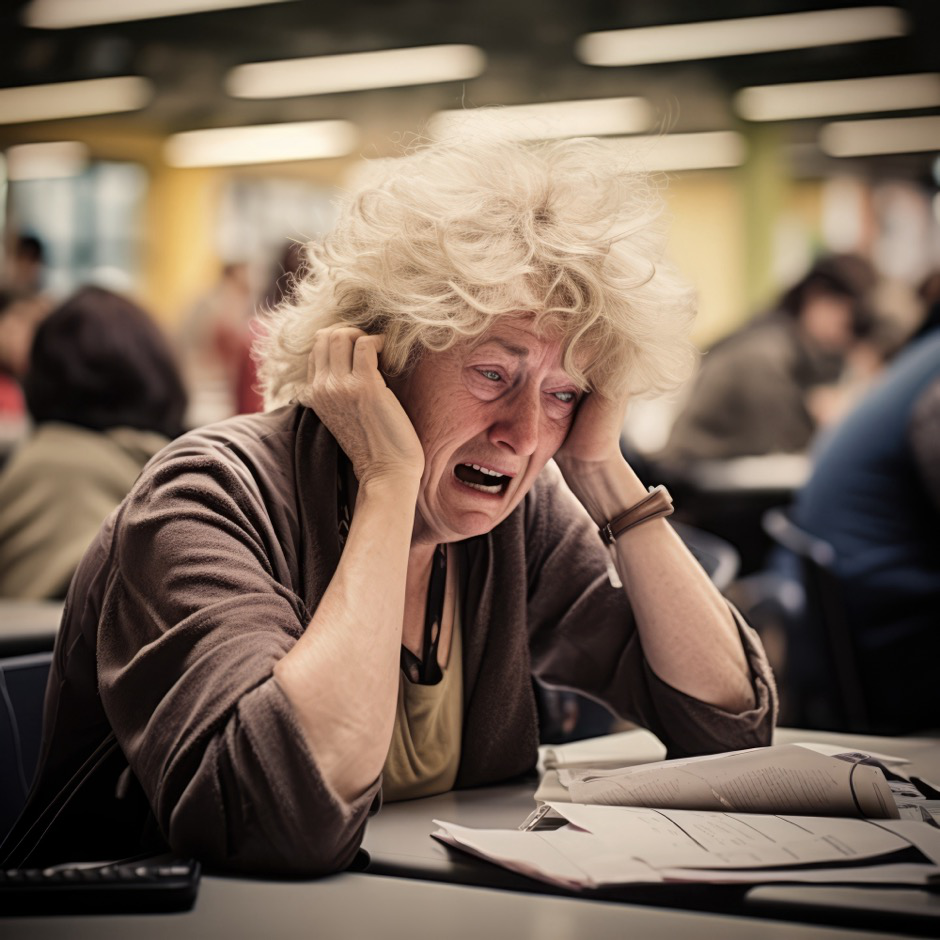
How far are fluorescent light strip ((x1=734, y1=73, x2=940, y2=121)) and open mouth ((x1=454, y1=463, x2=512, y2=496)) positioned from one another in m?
9.67

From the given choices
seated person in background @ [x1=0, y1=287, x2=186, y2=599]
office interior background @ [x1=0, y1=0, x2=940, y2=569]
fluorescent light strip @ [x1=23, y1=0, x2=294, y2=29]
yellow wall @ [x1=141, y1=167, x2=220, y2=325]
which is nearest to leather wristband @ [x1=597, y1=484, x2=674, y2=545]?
seated person in background @ [x1=0, y1=287, x2=186, y2=599]

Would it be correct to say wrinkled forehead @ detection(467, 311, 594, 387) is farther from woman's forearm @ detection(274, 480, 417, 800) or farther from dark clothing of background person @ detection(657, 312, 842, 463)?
dark clothing of background person @ detection(657, 312, 842, 463)

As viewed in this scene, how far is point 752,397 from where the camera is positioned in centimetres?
529

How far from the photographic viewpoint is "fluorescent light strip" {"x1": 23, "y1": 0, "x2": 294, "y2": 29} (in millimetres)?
8016

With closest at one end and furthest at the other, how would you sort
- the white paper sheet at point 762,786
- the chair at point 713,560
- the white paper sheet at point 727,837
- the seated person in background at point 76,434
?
the white paper sheet at point 727,837, the white paper sheet at point 762,786, the chair at point 713,560, the seated person in background at point 76,434

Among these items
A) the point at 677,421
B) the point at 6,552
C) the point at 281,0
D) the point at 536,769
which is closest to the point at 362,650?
the point at 536,769

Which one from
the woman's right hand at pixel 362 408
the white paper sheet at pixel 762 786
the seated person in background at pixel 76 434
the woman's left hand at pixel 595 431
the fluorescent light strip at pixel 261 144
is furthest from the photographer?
the fluorescent light strip at pixel 261 144

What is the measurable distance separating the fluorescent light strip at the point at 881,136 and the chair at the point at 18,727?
11406 millimetres

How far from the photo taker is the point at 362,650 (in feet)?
3.58

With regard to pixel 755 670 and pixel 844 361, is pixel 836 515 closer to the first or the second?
pixel 755 670

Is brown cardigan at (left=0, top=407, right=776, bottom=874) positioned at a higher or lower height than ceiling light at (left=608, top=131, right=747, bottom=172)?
lower

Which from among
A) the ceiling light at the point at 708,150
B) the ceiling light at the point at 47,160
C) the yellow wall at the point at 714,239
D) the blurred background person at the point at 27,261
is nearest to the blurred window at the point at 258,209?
the ceiling light at the point at 47,160

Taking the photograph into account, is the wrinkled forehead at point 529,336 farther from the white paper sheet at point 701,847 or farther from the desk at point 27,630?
the desk at point 27,630

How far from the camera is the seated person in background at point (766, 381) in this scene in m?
5.17
